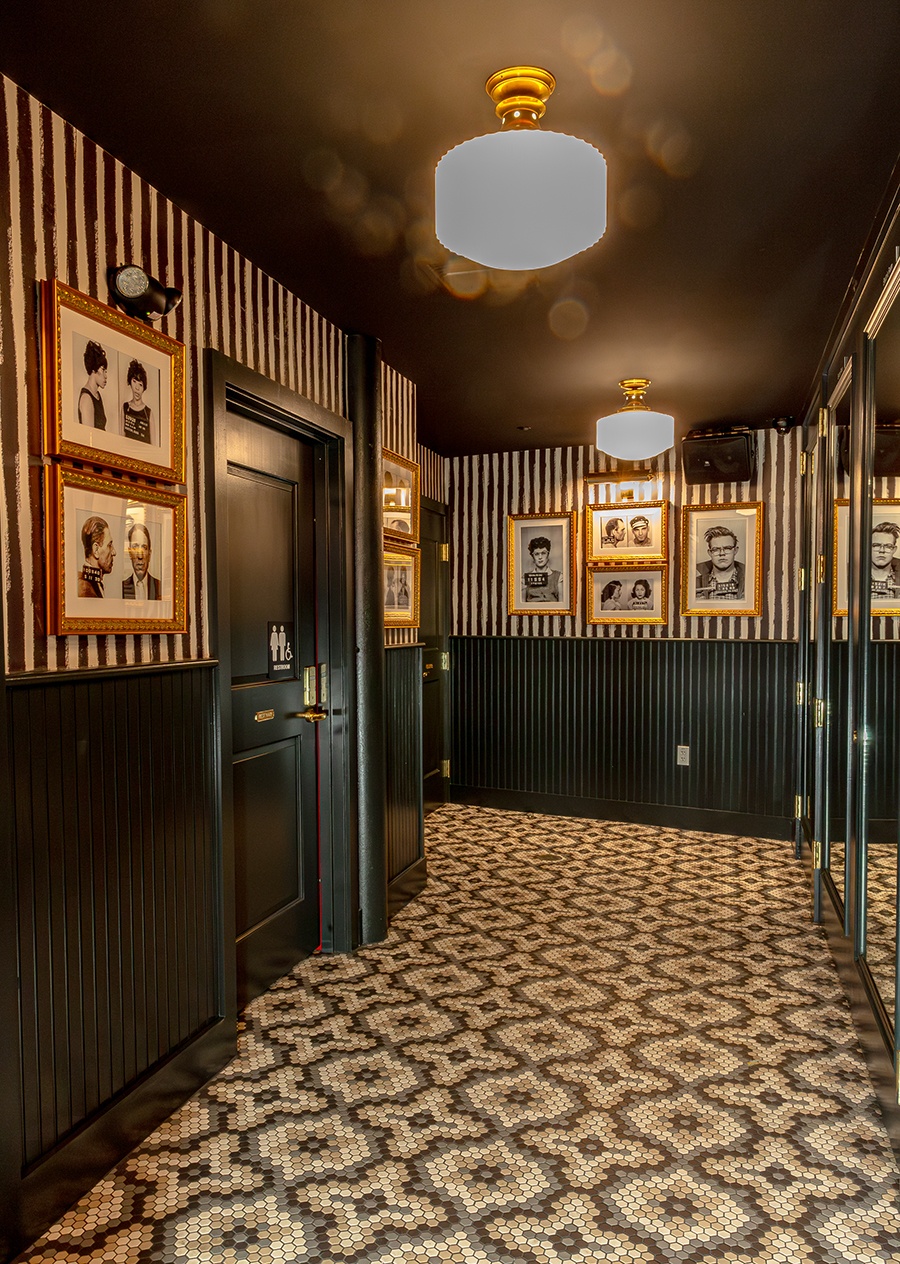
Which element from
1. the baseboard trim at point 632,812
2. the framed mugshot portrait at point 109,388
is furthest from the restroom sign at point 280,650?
the baseboard trim at point 632,812

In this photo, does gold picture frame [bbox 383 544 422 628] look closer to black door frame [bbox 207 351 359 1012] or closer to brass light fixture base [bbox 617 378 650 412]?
black door frame [bbox 207 351 359 1012]

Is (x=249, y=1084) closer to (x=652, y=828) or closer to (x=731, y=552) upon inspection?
(x=652, y=828)

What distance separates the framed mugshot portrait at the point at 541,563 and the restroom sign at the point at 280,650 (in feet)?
10.3

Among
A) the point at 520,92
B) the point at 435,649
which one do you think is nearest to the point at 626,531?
the point at 435,649

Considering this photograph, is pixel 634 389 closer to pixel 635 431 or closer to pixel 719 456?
pixel 635 431

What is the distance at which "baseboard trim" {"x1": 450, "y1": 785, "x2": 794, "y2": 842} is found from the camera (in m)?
5.59

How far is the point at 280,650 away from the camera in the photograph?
11.2ft

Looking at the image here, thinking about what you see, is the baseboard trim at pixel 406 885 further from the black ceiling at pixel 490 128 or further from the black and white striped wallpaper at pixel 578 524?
the black ceiling at pixel 490 128

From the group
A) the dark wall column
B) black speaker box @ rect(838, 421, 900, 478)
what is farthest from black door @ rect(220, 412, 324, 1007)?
black speaker box @ rect(838, 421, 900, 478)

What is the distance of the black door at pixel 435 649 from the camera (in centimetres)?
623

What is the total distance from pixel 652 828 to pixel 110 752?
453 cm

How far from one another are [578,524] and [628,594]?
68cm

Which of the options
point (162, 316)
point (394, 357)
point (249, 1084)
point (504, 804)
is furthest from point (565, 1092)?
point (504, 804)

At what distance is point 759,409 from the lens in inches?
201
